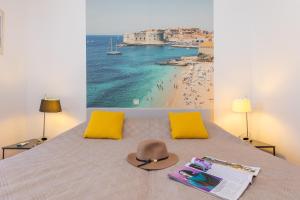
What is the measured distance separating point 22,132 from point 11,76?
77cm

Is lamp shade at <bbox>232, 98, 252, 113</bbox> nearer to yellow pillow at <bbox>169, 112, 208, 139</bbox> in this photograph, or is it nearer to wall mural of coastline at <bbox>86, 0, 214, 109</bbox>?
wall mural of coastline at <bbox>86, 0, 214, 109</bbox>

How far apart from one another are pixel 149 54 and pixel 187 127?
1.19 meters

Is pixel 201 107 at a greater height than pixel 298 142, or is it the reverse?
pixel 201 107

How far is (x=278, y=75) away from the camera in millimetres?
2566

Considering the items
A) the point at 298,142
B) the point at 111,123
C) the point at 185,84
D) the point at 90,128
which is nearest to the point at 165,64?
the point at 185,84

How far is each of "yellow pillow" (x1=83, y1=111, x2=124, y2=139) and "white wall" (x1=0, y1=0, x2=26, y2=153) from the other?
3.76ft

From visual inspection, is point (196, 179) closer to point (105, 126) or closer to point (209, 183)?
point (209, 183)

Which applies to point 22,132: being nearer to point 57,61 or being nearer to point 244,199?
point 57,61

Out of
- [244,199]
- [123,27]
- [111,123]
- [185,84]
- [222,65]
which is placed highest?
[123,27]

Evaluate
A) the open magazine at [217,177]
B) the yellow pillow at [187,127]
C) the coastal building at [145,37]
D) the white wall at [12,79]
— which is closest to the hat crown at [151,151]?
the open magazine at [217,177]

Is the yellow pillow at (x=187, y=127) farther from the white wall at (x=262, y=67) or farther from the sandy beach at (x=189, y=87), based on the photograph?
the white wall at (x=262, y=67)

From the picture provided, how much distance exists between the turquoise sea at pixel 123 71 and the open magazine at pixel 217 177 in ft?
5.64

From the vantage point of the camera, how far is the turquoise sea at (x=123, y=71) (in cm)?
300

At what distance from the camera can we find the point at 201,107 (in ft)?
9.95
